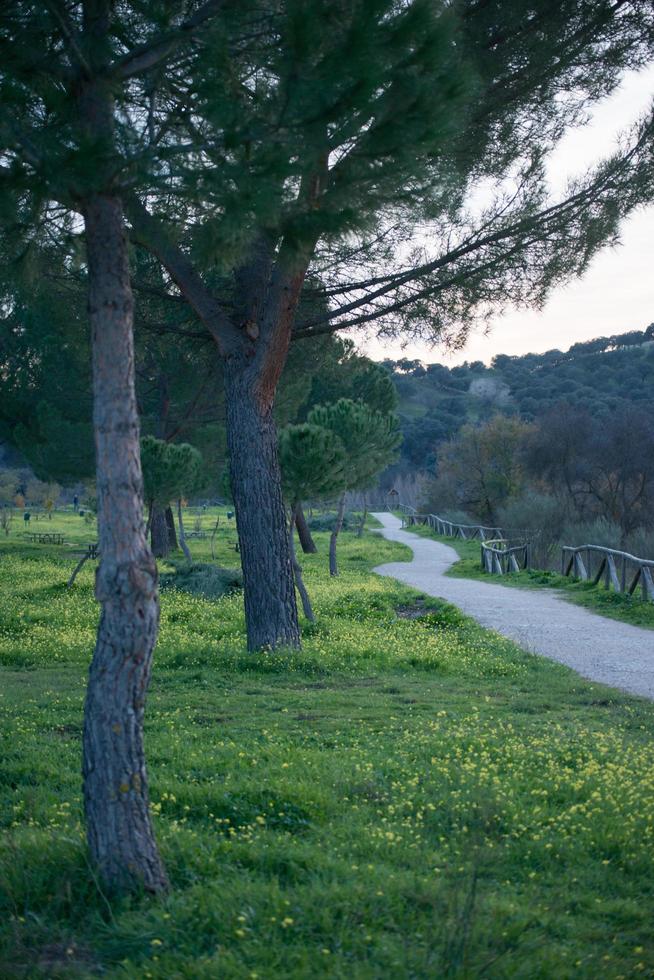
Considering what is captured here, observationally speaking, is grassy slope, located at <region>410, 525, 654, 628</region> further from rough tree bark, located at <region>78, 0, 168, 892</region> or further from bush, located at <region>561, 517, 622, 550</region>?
rough tree bark, located at <region>78, 0, 168, 892</region>

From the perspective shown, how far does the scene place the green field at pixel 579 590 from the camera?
14.7m

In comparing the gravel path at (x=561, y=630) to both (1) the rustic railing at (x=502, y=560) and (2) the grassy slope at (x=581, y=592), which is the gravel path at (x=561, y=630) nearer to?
(2) the grassy slope at (x=581, y=592)

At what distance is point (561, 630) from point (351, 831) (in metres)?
9.56

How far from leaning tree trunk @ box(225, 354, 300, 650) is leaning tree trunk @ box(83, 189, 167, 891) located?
21.0 ft

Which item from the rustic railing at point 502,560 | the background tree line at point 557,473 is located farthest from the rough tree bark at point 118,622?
the background tree line at point 557,473

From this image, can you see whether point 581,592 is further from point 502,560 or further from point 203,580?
point 203,580

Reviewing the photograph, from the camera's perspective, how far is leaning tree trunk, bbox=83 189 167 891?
377 cm

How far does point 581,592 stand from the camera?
715 inches

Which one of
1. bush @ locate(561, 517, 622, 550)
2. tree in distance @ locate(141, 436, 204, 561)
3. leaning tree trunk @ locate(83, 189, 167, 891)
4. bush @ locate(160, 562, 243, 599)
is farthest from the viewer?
bush @ locate(561, 517, 622, 550)

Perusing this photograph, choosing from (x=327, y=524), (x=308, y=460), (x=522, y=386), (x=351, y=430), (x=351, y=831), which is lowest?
(x=327, y=524)

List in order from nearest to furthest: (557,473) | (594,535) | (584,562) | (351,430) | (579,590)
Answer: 1. (579,590)
2. (351,430)
3. (584,562)
4. (594,535)
5. (557,473)

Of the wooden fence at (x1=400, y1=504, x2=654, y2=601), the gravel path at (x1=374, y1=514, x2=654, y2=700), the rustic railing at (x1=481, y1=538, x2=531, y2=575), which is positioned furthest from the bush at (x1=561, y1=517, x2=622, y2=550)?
the gravel path at (x1=374, y1=514, x2=654, y2=700)

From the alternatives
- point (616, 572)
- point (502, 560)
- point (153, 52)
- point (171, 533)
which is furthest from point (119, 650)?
point (171, 533)

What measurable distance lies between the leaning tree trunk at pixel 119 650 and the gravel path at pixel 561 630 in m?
6.23
